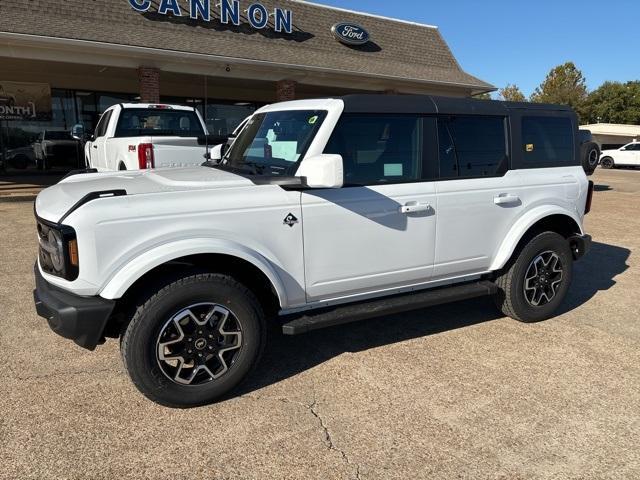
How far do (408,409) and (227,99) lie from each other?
19.1 m

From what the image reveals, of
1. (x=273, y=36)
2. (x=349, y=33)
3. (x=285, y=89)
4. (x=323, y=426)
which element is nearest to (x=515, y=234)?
(x=323, y=426)

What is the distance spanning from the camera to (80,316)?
279 cm

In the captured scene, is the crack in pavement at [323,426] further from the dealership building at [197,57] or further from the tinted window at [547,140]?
the dealership building at [197,57]

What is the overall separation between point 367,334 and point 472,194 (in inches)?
57.1

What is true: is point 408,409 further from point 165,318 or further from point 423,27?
point 423,27

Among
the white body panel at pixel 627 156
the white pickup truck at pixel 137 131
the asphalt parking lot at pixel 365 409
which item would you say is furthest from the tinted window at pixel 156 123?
the white body panel at pixel 627 156

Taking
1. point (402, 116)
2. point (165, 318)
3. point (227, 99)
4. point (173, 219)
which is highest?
point (227, 99)

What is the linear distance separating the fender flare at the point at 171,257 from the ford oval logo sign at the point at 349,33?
15975 millimetres

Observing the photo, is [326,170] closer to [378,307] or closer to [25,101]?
[378,307]

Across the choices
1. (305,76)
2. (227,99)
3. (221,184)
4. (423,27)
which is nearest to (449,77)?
(423,27)

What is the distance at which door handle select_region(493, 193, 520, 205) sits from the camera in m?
4.15

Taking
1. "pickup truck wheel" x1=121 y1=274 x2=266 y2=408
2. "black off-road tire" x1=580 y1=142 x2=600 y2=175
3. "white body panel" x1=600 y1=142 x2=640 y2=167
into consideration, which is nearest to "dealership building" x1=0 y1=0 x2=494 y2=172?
"black off-road tire" x1=580 y1=142 x2=600 y2=175

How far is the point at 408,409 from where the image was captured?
3.13 metres

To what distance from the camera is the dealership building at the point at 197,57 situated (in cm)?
1238
